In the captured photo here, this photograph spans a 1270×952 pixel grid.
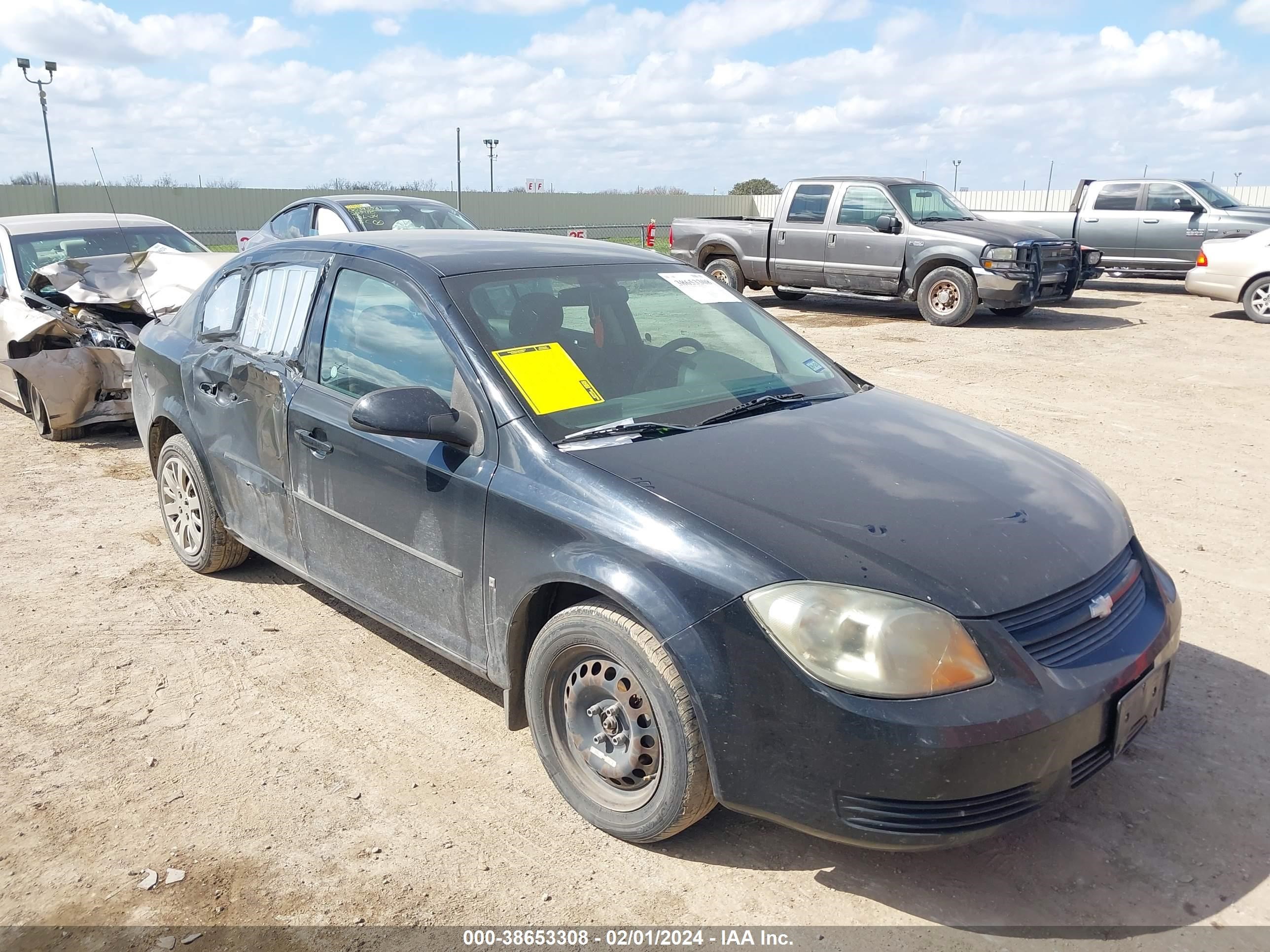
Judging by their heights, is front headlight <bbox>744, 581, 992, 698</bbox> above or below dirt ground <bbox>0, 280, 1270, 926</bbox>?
above

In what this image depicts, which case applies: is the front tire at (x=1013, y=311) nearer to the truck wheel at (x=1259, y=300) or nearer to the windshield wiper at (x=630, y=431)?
the truck wheel at (x=1259, y=300)

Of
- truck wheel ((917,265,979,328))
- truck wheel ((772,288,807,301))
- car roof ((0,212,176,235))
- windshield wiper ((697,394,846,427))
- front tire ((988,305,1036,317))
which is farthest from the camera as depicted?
truck wheel ((772,288,807,301))

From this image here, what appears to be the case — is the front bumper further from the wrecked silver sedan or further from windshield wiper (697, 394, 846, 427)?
the wrecked silver sedan

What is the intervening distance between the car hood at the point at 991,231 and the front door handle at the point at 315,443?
11677 millimetres

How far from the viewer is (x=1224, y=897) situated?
2.72 m

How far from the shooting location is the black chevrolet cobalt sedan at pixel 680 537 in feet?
8.21

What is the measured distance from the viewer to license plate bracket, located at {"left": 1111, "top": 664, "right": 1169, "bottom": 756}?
8.85ft

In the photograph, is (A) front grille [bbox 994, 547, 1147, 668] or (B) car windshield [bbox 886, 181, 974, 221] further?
(B) car windshield [bbox 886, 181, 974, 221]

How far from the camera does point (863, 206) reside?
14.7 metres

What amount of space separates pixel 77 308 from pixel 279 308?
4.89 m

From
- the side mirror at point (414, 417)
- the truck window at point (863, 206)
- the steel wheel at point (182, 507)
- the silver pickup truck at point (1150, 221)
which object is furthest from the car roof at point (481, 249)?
the silver pickup truck at point (1150, 221)

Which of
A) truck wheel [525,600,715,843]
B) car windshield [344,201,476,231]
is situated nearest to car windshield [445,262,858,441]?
truck wheel [525,600,715,843]

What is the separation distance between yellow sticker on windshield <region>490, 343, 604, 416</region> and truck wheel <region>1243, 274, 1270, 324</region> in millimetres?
14187

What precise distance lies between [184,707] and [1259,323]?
15.1m
